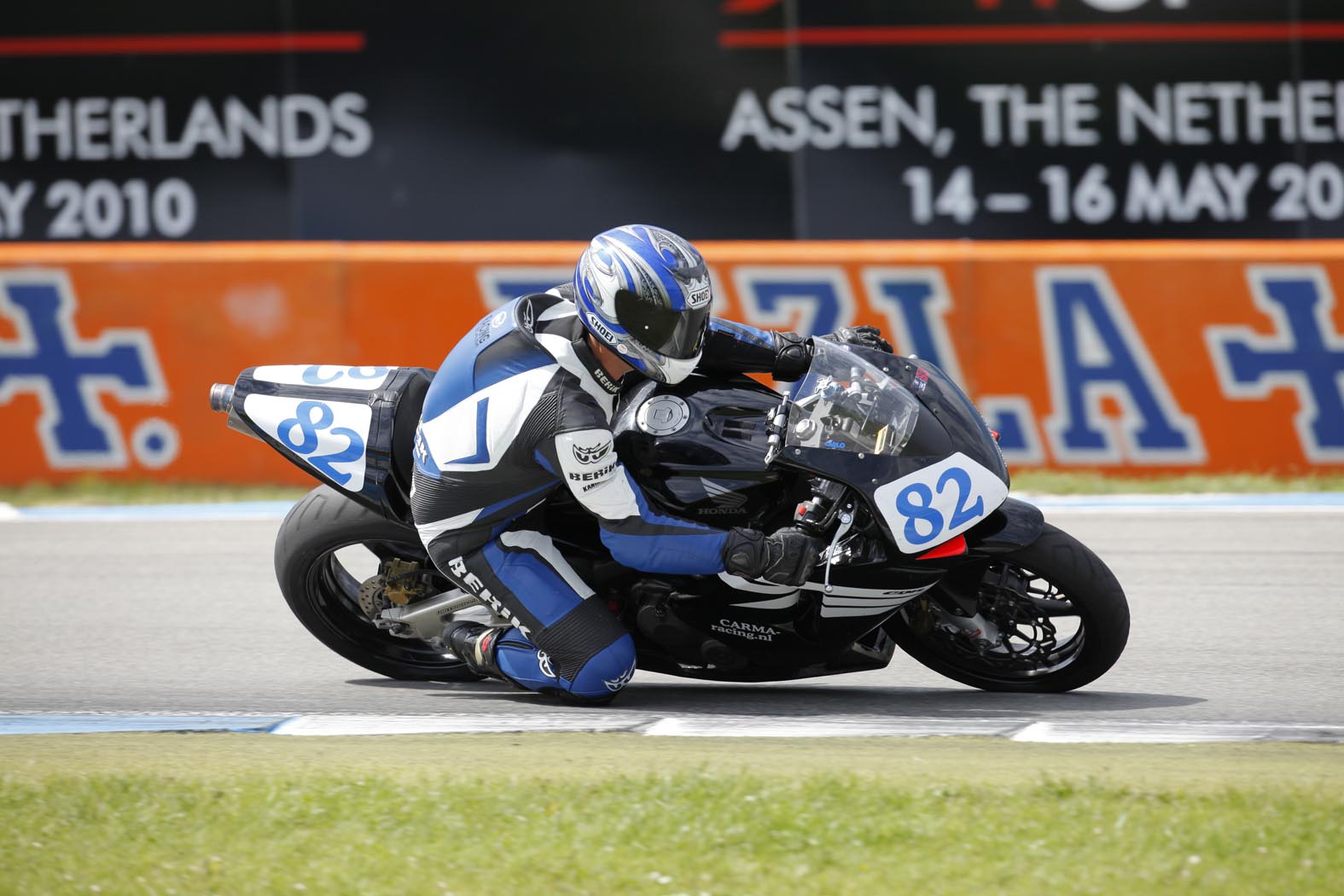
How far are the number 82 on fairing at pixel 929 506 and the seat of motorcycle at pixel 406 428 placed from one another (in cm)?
143

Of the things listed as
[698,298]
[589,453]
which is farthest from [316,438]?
[698,298]

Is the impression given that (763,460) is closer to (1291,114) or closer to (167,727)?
(167,727)

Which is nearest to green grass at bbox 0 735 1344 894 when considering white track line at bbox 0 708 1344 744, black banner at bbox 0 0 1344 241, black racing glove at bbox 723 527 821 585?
white track line at bbox 0 708 1344 744

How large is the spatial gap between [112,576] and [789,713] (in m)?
3.39

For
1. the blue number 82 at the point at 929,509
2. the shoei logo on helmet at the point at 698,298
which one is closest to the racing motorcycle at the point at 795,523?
the blue number 82 at the point at 929,509

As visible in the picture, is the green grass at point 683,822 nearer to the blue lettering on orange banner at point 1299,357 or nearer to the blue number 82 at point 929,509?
the blue number 82 at point 929,509

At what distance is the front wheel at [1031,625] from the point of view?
5.27m

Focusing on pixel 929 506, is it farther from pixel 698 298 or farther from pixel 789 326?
pixel 789 326

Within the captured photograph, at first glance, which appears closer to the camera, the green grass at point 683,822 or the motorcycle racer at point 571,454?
the green grass at point 683,822

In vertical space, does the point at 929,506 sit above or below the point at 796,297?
below

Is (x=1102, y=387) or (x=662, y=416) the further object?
(x=1102, y=387)

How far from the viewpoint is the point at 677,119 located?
1288 centimetres

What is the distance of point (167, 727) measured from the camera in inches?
214

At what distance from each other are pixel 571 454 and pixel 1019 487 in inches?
172
